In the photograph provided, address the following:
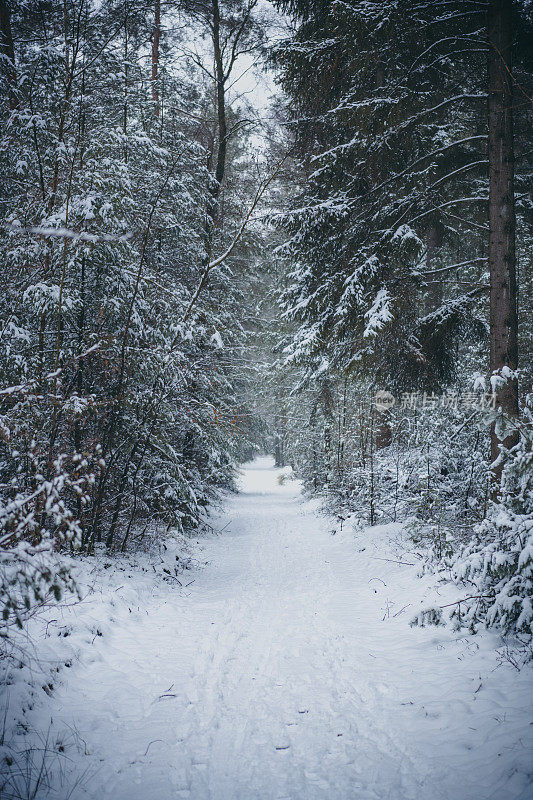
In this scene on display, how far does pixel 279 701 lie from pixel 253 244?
1037 cm

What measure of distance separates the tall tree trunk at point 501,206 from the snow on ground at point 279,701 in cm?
316

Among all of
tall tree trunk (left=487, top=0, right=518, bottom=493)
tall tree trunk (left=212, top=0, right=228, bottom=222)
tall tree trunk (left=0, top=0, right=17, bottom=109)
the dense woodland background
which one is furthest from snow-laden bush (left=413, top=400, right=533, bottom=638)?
tall tree trunk (left=212, top=0, right=228, bottom=222)

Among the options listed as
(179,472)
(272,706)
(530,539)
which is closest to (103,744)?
(272,706)

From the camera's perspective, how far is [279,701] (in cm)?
349

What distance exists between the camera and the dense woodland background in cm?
498

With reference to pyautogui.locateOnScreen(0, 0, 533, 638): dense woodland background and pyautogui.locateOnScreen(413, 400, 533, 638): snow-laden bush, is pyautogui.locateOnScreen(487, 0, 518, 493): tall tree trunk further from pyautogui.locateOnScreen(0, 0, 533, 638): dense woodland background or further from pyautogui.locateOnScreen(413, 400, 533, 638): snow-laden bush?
pyautogui.locateOnScreen(413, 400, 533, 638): snow-laden bush

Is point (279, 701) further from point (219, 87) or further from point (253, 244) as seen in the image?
point (219, 87)

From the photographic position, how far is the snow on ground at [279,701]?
8.39 ft

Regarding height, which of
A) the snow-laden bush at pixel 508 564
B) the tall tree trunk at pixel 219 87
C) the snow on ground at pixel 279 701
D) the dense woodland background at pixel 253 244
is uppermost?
the tall tree trunk at pixel 219 87

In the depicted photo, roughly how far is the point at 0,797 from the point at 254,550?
7757 millimetres

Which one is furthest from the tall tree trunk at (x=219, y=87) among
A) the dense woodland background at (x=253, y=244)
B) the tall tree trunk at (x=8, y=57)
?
the tall tree trunk at (x=8, y=57)

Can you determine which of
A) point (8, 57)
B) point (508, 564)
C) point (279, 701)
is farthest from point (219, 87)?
point (279, 701)

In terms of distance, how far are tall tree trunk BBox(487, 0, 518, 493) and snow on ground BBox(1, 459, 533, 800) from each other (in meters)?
3.16

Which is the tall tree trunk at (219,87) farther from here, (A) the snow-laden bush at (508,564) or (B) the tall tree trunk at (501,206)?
Answer: (A) the snow-laden bush at (508,564)
